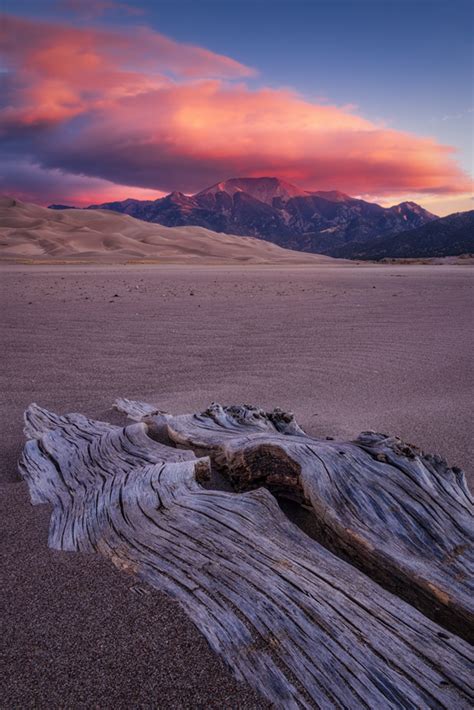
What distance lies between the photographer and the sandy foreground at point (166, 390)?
1.51 m

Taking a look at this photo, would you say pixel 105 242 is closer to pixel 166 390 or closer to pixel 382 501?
pixel 166 390

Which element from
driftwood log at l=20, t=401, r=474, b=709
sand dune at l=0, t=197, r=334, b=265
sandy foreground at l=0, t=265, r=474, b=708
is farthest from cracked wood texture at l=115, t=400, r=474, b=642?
sand dune at l=0, t=197, r=334, b=265

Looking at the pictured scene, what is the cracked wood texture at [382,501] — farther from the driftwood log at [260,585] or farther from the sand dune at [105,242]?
the sand dune at [105,242]

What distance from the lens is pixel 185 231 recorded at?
370 ft

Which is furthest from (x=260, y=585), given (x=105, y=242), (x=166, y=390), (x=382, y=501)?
(x=105, y=242)

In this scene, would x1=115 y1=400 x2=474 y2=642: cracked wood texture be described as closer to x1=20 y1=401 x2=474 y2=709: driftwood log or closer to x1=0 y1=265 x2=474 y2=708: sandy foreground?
x1=20 y1=401 x2=474 y2=709: driftwood log

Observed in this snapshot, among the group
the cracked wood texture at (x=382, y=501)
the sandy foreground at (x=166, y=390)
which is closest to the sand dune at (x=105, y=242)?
the sandy foreground at (x=166, y=390)

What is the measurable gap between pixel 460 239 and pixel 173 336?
677 feet

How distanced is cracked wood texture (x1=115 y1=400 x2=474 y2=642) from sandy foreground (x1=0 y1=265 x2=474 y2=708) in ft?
2.44

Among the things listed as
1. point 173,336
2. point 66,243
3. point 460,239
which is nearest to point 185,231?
point 66,243

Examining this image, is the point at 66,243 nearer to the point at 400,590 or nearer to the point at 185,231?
the point at 185,231

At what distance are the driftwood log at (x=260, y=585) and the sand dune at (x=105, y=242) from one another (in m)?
47.3

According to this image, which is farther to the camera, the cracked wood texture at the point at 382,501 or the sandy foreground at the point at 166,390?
the cracked wood texture at the point at 382,501

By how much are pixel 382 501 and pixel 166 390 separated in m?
3.29
